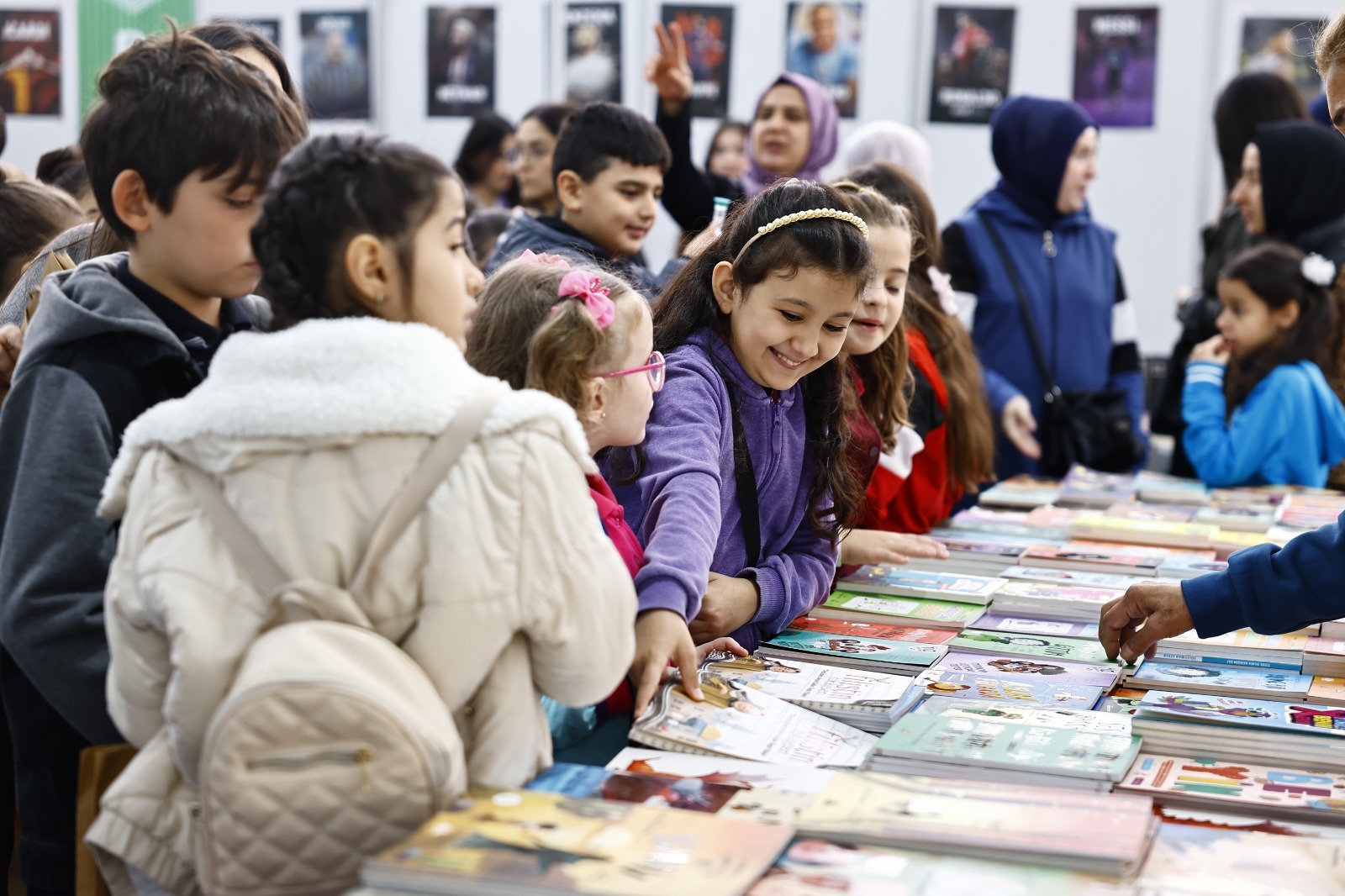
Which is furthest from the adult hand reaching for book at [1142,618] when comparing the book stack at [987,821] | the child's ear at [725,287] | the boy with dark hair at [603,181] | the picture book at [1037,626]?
the boy with dark hair at [603,181]

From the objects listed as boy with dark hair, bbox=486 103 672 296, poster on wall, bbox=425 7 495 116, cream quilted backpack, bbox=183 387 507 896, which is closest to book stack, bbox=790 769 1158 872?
cream quilted backpack, bbox=183 387 507 896

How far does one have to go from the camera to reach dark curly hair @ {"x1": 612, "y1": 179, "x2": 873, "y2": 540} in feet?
6.66

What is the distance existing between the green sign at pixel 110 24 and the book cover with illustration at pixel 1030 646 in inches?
202

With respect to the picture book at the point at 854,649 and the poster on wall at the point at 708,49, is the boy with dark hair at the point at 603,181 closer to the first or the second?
the picture book at the point at 854,649

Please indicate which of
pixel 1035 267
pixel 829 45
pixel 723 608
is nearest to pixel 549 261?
pixel 723 608

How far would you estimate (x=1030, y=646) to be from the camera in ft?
6.87

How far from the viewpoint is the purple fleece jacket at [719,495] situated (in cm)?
176

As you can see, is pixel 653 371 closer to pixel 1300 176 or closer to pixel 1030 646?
pixel 1030 646

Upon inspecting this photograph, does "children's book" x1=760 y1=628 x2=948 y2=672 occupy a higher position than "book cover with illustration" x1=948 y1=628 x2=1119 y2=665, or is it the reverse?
"children's book" x1=760 y1=628 x2=948 y2=672

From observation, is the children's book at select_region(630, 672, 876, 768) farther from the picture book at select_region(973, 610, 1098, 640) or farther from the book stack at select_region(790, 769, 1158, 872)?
the picture book at select_region(973, 610, 1098, 640)

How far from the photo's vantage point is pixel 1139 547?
2881 mm

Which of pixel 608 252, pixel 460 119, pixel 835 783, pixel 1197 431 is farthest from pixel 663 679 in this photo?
pixel 460 119

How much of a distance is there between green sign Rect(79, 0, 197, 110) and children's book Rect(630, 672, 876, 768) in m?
5.29

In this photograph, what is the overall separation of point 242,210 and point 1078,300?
3.22 m
